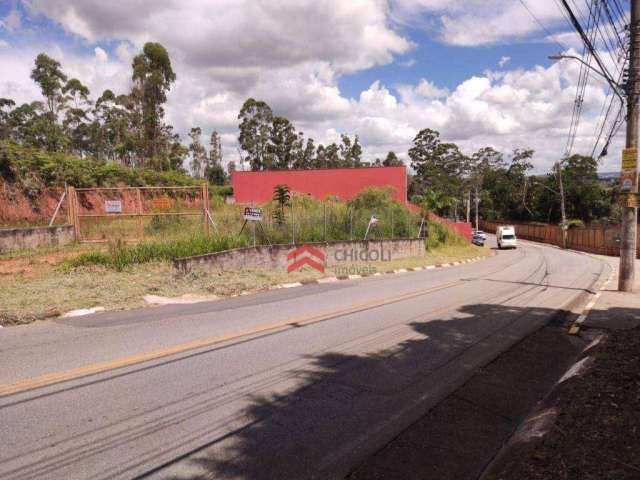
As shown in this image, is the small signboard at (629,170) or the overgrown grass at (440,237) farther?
the overgrown grass at (440,237)

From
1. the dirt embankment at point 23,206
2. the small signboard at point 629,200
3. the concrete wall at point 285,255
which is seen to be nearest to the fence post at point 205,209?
the concrete wall at point 285,255

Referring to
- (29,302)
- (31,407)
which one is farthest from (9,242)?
(31,407)

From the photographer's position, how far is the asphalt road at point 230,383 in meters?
3.58

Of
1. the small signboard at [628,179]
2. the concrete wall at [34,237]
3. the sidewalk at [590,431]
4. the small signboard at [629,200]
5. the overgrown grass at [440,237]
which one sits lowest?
the overgrown grass at [440,237]

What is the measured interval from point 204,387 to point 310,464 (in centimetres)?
188

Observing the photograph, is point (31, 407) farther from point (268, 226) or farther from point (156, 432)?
point (268, 226)

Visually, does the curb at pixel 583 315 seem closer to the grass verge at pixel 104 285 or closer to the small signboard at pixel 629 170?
the small signboard at pixel 629 170

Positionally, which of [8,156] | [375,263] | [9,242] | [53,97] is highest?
[53,97]

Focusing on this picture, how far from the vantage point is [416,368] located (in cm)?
570

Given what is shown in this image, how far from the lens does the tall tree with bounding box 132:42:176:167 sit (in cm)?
4256

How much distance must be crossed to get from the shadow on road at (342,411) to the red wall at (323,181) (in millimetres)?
30188

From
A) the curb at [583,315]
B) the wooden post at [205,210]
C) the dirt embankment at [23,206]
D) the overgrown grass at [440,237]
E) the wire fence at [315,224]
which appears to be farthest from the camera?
the overgrown grass at [440,237]

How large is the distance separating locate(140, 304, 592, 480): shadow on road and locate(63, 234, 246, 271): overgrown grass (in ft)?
26.3

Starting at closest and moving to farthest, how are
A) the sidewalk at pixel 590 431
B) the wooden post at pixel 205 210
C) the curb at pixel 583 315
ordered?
the sidewalk at pixel 590 431, the curb at pixel 583 315, the wooden post at pixel 205 210
